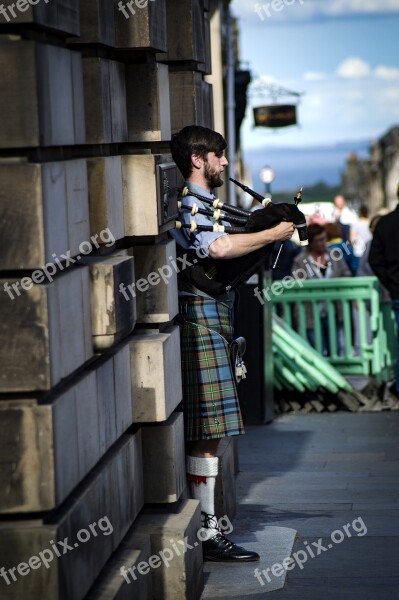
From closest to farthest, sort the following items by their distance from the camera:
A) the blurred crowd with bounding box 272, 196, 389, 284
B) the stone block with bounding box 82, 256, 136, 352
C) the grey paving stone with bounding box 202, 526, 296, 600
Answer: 1. the stone block with bounding box 82, 256, 136, 352
2. the grey paving stone with bounding box 202, 526, 296, 600
3. the blurred crowd with bounding box 272, 196, 389, 284

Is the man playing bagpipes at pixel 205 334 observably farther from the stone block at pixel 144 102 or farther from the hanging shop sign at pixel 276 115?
the hanging shop sign at pixel 276 115

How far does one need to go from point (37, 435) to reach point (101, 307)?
0.91m

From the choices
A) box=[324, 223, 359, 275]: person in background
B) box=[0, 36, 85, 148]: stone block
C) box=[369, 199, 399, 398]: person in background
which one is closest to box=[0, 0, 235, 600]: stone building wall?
box=[0, 36, 85, 148]: stone block

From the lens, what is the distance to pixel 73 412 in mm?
4566

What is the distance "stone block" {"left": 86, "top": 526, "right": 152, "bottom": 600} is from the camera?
16.0ft

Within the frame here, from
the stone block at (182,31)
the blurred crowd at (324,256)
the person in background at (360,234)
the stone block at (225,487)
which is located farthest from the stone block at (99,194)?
the person in background at (360,234)

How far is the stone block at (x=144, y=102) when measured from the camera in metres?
6.03

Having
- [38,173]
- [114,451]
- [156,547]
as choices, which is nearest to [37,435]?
[38,173]

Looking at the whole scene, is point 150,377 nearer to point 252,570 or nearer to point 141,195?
point 141,195

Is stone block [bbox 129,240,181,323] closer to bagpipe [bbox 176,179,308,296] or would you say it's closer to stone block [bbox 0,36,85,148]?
bagpipe [bbox 176,179,308,296]

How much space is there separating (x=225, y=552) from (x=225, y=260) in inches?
56.3

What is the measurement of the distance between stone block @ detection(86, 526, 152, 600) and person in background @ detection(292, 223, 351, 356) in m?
7.59

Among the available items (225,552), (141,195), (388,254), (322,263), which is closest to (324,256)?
(322,263)

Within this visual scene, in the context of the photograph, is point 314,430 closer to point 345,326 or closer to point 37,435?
point 345,326
